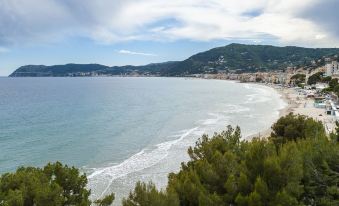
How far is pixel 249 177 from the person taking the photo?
486 inches

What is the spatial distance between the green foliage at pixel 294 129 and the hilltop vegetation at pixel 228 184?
24.9 feet

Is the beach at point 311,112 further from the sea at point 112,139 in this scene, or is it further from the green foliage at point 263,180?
the green foliage at point 263,180

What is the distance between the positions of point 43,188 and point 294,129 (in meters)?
18.2

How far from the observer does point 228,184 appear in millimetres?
11953

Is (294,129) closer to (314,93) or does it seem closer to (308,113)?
(308,113)

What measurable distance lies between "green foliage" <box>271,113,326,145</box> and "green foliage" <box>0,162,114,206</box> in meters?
14.3

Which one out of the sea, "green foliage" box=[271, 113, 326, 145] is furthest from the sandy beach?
"green foliage" box=[271, 113, 326, 145]

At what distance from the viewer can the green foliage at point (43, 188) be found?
35.4ft

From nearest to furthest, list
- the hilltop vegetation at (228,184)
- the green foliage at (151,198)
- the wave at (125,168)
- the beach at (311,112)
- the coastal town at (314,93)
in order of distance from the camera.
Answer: the green foliage at (151,198) → the hilltop vegetation at (228,184) → the wave at (125,168) → the beach at (311,112) → the coastal town at (314,93)

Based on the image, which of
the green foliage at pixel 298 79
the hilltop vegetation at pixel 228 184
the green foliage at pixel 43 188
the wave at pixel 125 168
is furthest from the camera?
the green foliage at pixel 298 79

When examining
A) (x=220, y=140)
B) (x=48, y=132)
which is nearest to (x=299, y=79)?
(x=48, y=132)

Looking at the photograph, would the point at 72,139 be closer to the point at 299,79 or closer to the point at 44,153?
the point at 44,153

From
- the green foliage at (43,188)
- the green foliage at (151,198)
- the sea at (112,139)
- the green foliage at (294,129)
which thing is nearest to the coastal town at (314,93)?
the green foliage at (294,129)

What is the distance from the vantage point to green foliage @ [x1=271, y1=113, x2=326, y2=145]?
22.3 m
